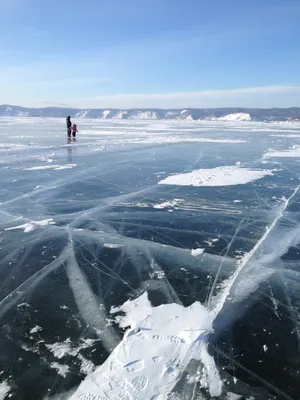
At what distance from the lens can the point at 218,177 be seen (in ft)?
28.7

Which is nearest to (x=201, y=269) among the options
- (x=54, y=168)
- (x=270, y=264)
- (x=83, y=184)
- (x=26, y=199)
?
(x=270, y=264)

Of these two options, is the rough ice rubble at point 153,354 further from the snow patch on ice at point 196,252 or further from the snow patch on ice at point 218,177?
the snow patch on ice at point 218,177

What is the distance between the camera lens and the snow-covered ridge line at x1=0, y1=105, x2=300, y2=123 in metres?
130

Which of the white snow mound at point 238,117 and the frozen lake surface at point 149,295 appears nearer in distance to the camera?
the frozen lake surface at point 149,295

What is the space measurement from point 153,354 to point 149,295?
86 cm

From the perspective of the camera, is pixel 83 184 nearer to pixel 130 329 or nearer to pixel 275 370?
pixel 130 329

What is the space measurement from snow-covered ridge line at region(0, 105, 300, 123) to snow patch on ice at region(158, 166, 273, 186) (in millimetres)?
120378

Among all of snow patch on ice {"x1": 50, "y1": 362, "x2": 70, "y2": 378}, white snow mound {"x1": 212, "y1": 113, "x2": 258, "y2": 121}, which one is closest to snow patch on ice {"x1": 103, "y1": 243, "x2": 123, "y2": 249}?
snow patch on ice {"x1": 50, "y1": 362, "x2": 70, "y2": 378}

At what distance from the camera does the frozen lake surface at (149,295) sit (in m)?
2.22

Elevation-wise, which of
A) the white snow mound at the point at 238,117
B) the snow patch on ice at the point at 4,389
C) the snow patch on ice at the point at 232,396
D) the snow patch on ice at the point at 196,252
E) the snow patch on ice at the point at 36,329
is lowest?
the snow patch on ice at the point at 4,389

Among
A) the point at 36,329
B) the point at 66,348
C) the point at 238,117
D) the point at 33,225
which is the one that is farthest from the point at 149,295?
the point at 238,117

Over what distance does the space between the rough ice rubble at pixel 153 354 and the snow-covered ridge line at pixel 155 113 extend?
420ft

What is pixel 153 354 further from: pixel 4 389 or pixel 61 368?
pixel 4 389

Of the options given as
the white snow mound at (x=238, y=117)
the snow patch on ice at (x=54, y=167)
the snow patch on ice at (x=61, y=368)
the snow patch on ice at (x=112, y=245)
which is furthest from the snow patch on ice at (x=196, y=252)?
the white snow mound at (x=238, y=117)
